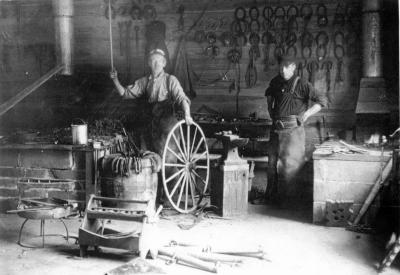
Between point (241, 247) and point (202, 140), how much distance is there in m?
2.12

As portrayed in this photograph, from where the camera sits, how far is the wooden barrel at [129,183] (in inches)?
242

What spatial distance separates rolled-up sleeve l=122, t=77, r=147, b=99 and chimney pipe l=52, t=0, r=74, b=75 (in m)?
1.96

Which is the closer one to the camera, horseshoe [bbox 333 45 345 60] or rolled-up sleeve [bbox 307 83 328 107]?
rolled-up sleeve [bbox 307 83 328 107]

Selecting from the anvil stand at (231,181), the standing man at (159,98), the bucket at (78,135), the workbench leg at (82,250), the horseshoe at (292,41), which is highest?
the horseshoe at (292,41)

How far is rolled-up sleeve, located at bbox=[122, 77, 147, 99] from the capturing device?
7176mm

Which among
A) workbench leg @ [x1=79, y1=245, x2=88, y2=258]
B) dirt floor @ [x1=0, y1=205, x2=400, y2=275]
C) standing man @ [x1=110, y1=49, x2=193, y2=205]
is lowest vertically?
dirt floor @ [x1=0, y1=205, x2=400, y2=275]

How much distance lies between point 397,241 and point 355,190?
160 centimetres

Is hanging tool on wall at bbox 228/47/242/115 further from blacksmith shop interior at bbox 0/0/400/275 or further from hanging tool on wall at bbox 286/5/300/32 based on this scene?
hanging tool on wall at bbox 286/5/300/32

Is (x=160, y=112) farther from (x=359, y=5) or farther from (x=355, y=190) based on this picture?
(x=359, y=5)

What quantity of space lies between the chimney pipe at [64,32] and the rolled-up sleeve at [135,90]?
1964 mm

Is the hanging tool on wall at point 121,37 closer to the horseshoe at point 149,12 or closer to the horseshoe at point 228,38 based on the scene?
the horseshoe at point 149,12

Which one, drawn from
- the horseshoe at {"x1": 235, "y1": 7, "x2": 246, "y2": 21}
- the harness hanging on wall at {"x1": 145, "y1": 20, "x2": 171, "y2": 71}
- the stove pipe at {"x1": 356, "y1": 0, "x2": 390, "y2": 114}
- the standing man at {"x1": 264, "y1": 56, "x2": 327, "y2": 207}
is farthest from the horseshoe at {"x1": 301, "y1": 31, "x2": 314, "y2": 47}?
the harness hanging on wall at {"x1": 145, "y1": 20, "x2": 171, "y2": 71}

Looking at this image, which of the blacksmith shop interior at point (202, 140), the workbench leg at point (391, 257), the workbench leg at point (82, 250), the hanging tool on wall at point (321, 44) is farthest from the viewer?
the hanging tool on wall at point (321, 44)

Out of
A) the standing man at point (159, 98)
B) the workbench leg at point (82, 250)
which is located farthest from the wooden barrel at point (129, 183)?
the workbench leg at point (82, 250)
